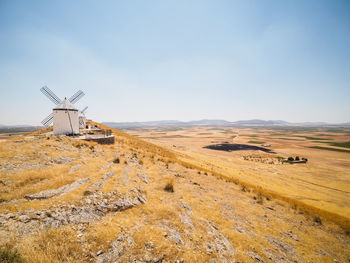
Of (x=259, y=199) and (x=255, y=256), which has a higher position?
(x=255, y=256)

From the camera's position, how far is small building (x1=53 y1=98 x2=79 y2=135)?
2366cm

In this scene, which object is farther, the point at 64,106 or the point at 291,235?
the point at 64,106

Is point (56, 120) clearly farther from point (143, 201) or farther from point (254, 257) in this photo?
point (254, 257)

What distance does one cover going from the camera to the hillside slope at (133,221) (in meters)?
4.83

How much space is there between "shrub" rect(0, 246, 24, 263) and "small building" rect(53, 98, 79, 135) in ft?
82.1

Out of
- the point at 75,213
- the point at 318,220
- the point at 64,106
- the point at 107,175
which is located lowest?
Result: the point at 318,220

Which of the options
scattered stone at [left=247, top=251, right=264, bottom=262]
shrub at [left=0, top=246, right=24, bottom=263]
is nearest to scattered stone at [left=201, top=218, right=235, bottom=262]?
scattered stone at [left=247, top=251, right=264, bottom=262]

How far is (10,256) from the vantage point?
3.71m

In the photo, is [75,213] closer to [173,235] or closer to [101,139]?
[173,235]

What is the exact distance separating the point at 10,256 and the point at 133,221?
382 centimetres

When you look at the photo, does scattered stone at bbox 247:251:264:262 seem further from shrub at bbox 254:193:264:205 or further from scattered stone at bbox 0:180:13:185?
scattered stone at bbox 0:180:13:185

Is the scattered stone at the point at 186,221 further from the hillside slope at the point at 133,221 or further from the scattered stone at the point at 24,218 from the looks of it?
the scattered stone at the point at 24,218

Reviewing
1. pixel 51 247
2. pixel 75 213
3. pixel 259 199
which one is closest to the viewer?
pixel 51 247

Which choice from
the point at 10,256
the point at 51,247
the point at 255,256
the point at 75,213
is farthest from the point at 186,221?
the point at 10,256
